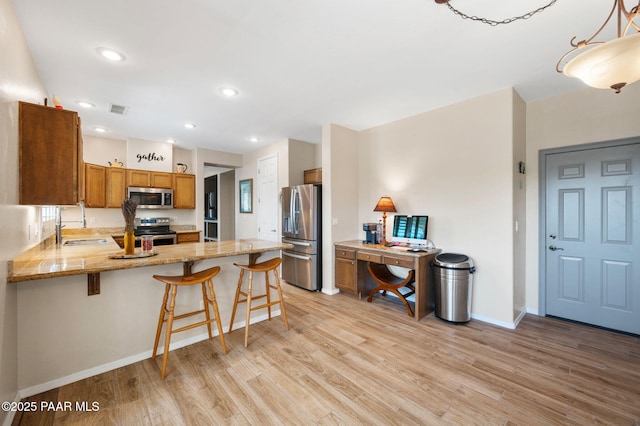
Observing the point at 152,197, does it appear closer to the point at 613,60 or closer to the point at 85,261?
the point at 85,261

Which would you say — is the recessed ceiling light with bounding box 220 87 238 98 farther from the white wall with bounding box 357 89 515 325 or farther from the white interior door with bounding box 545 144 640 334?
the white interior door with bounding box 545 144 640 334

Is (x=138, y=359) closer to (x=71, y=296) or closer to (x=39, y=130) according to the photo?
(x=71, y=296)

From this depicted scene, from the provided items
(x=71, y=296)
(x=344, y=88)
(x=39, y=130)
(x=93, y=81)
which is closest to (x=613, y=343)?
(x=344, y=88)

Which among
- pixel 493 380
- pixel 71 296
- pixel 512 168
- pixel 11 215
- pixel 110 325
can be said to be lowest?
pixel 493 380

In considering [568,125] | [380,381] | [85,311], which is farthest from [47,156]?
[568,125]

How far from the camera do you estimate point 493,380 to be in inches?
82.3

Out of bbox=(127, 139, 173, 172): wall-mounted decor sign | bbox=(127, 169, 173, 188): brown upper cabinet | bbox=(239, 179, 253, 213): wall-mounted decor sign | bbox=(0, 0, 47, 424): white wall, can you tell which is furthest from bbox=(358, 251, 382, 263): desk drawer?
bbox=(127, 139, 173, 172): wall-mounted decor sign

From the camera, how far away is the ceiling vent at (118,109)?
3.48 meters

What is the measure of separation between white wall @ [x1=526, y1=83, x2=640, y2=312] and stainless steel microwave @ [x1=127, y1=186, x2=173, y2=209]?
19.2 ft

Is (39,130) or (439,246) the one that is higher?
(39,130)

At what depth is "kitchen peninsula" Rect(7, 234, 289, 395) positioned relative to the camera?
1871 millimetres

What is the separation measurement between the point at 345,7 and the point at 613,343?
12.8ft

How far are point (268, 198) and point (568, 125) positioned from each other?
4.64 m

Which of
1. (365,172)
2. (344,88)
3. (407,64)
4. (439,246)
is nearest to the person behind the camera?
(407,64)
